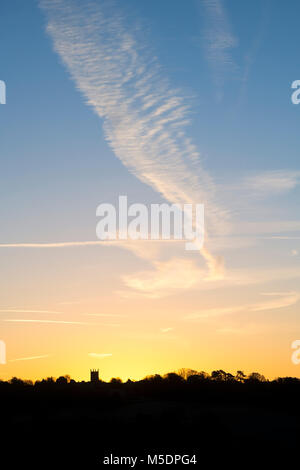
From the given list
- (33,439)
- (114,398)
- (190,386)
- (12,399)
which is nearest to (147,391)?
(190,386)

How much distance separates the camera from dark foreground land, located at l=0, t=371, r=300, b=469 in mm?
61750

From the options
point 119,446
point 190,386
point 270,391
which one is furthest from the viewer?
point 190,386

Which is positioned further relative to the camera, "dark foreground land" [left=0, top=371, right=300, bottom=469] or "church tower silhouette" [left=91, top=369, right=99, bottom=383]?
"church tower silhouette" [left=91, top=369, right=99, bottom=383]

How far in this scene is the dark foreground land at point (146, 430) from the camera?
203 ft

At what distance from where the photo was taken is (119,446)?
64.5 m

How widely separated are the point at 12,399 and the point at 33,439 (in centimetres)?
3408

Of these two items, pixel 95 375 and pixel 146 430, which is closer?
pixel 146 430

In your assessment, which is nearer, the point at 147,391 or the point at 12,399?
the point at 12,399

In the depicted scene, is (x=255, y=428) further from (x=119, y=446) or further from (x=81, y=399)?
(x=81, y=399)

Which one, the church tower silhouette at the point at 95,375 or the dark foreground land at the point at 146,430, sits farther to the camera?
the church tower silhouette at the point at 95,375

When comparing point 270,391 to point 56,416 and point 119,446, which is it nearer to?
point 56,416

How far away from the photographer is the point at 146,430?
68125 millimetres
